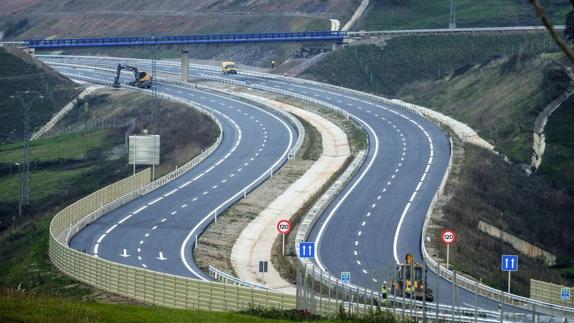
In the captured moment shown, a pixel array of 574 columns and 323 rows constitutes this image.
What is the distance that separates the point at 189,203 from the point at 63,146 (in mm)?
41272

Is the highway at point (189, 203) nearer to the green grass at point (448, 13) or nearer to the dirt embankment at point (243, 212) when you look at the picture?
the dirt embankment at point (243, 212)

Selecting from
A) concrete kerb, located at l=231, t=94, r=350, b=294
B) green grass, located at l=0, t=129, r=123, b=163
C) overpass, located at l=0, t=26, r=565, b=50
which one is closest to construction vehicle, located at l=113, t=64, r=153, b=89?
overpass, located at l=0, t=26, r=565, b=50

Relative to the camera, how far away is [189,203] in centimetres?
8138

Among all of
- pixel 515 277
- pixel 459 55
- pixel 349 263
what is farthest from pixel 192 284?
pixel 459 55

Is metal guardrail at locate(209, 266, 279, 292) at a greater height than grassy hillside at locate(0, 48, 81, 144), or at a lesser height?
greater

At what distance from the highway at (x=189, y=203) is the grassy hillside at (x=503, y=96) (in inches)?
652

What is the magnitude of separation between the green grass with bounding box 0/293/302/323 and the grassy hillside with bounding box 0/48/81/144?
95396mm

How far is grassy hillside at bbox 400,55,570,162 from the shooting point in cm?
10575

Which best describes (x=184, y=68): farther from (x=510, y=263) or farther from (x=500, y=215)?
(x=510, y=263)

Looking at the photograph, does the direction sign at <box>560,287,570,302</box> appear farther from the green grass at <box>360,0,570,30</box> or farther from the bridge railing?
the green grass at <box>360,0,570,30</box>

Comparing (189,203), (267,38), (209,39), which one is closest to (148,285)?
(189,203)

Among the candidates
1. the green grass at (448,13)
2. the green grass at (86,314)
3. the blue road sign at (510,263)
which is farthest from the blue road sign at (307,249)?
the green grass at (448,13)

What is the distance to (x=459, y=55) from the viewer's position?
151250 mm

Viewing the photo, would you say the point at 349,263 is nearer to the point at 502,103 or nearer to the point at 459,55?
the point at 502,103
